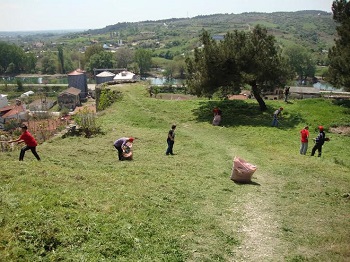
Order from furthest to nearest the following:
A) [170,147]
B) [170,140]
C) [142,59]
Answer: [142,59]
[170,147]
[170,140]

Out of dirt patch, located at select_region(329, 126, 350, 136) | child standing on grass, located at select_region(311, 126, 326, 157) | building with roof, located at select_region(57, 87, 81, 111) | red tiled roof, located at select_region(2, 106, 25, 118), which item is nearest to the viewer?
child standing on grass, located at select_region(311, 126, 326, 157)

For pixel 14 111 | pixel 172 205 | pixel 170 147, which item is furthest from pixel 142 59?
pixel 172 205

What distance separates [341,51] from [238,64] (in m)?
7.30

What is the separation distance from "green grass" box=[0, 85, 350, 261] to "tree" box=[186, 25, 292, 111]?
7.29 m

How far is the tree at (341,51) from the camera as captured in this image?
2270 cm

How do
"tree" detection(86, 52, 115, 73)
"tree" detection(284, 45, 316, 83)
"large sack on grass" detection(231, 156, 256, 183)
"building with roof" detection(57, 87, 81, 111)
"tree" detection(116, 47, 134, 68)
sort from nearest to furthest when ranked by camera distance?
"large sack on grass" detection(231, 156, 256, 183) → "building with roof" detection(57, 87, 81, 111) → "tree" detection(284, 45, 316, 83) → "tree" detection(86, 52, 115, 73) → "tree" detection(116, 47, 134, 68)

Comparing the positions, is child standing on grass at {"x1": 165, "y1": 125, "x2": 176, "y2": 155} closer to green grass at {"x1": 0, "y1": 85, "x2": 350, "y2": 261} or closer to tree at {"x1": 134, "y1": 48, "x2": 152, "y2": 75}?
green grass at {"x1": 0, "y1": 85, "x2": 350, "y2": 261}

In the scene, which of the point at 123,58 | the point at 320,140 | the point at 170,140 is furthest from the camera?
the point at 123,58

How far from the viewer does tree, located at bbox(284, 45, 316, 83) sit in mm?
103688

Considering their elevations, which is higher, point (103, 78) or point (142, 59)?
point (142, 59)

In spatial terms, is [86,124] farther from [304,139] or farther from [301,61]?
[301,61]

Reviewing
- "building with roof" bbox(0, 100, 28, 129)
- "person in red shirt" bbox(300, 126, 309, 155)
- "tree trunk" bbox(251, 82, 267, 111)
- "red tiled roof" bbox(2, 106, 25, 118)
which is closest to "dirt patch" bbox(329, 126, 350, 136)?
"tree trunk" bbox(251, 82, 267, 111)

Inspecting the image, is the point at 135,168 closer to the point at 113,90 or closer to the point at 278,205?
the point at 278,205

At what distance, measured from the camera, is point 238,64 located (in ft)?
76.1
